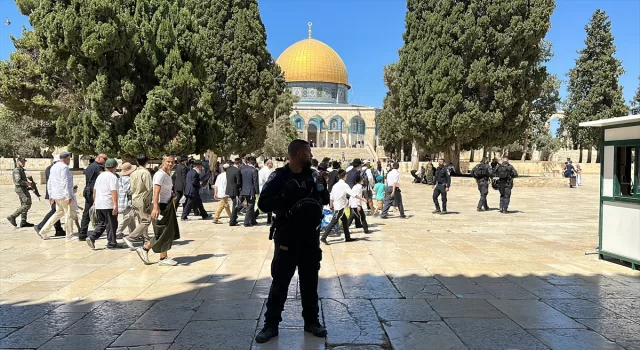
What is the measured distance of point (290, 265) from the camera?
11.9 feet

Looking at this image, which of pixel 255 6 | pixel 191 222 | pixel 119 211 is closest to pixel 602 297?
pixel 119 211

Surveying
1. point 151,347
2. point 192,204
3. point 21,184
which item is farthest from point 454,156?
point 151,347

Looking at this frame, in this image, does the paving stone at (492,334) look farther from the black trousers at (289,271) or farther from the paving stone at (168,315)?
the paving stone at (168,315)

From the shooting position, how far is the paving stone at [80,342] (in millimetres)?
3611

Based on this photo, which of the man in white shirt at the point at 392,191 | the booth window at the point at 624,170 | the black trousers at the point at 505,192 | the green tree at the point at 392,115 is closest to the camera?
the booth window at the point at 624,170

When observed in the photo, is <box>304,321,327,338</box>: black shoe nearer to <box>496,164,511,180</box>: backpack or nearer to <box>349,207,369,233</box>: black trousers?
<box>349,207,369,233</box>: black trousers

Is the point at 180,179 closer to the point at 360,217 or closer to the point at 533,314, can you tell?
the point at 360,217

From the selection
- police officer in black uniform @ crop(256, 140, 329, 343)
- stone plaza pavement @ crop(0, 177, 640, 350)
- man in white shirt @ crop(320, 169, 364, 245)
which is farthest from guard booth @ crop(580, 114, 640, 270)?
police officer in black uniform @ crop(256, 140, 329, 343)

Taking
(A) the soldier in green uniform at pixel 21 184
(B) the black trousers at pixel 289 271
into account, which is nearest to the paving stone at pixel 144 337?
(B) the black trousers at pixel 289 271

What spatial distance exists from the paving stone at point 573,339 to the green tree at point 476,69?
21.7 metres

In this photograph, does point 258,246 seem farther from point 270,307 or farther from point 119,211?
point 270,307

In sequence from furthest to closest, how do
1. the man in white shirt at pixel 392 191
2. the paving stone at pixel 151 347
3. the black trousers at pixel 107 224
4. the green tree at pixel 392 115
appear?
1. the green tree at pixel 392 115
2. the man in white shirt at pixel 392 191
3. the black trousers at pixel 107 224
4. the paving stone at pixel 151 347

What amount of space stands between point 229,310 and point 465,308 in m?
2.25

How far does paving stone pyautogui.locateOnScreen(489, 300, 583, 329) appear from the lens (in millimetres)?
4156
